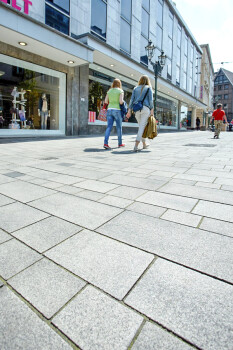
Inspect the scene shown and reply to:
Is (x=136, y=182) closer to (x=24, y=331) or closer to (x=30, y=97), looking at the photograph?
(x=24, y=331)

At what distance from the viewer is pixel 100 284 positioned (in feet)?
3.85

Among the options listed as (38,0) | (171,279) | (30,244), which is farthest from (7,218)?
(38,0)

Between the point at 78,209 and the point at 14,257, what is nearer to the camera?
the point at 14,257

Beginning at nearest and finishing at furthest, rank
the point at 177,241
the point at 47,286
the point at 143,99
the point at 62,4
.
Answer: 1. the point at 47,286
2. the point at 177,241
3. the point at 143,99
4. the point at 62,4

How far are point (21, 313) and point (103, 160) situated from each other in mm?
4026

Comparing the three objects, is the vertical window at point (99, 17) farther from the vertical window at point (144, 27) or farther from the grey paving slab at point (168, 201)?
the grey paving slab at point (168, 201)

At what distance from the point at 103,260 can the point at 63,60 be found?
40.2 feet

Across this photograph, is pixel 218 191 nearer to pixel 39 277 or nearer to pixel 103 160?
pixel 39 277

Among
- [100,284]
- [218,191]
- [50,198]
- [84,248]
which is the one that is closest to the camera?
[100,284]

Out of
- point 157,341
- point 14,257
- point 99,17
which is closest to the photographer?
point 157,341

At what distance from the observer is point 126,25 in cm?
1741

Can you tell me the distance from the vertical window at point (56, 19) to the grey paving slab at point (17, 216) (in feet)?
39.1

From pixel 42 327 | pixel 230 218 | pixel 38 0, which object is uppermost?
pixel 38 0

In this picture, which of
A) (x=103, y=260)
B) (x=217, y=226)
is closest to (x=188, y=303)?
(x=103, y=260)
